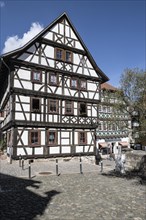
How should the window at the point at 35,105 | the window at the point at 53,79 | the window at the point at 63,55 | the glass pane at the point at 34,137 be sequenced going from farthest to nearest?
1. the window at the point at 63,55
2. the window at the point at 53,79
3. the window at the point at 35,105
4. the glass pane at the point at 34,137

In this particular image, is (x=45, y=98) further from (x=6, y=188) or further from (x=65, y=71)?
(x=6, y=188)

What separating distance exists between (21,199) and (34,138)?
38.7ft

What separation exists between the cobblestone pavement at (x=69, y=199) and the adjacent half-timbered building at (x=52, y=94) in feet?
23.9

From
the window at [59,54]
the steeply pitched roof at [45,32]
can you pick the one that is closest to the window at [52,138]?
the window at [59,54]

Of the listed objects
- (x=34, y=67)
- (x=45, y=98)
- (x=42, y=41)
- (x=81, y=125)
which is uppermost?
(x=42, y=41)

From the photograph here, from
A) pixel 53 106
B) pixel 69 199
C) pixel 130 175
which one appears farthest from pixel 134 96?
pixel 69 199

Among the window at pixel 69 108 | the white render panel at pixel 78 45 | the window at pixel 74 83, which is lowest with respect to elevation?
the window at pixel 69 108

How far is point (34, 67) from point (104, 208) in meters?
15.5

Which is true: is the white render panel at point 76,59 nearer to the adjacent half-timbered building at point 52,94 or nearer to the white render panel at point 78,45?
the adjacent half-timbered building at point 52,94

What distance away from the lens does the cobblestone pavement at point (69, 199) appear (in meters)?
7.30

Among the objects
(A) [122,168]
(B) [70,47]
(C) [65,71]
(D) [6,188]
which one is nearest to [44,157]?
(A) [122,168]

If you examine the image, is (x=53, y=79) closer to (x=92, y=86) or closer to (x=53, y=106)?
(x=53, y=106)

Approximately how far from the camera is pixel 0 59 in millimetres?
19781

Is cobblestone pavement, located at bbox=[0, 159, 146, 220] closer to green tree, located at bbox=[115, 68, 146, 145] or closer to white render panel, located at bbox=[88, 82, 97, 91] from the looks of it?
green tree, located at bbox=[115, 68, 146, 145]
